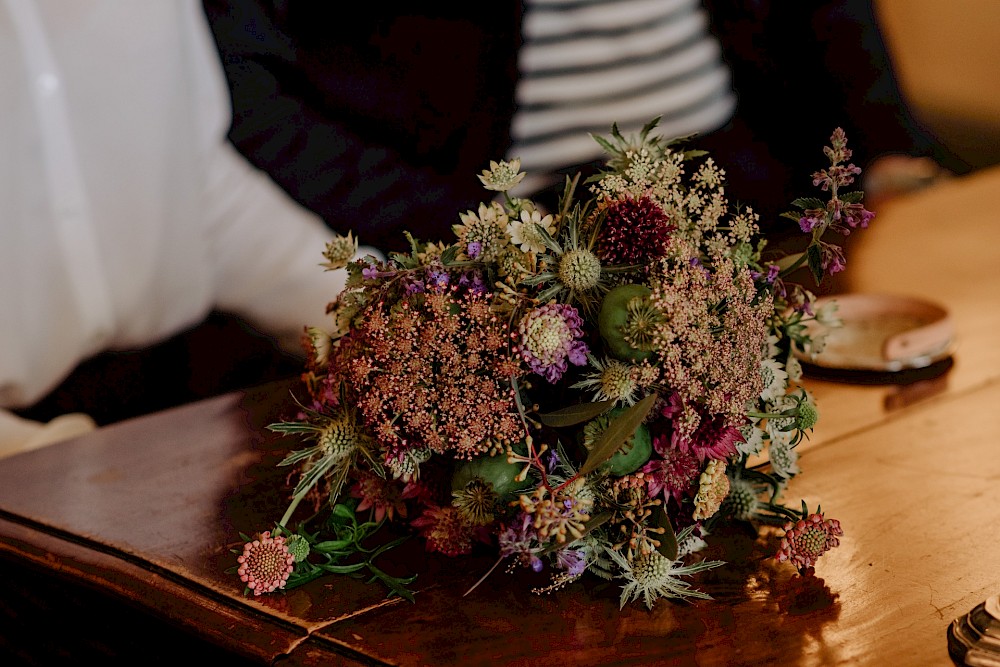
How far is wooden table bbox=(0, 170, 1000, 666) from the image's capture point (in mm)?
590

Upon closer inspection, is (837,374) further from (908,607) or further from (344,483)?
(344,483)

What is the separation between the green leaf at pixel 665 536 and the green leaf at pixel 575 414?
0.25 feet

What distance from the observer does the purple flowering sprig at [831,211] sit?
63 cm

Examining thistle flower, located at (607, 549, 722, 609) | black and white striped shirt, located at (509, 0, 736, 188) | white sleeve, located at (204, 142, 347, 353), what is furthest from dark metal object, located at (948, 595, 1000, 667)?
black and white striped shirt, located at (509, 0, 736, 188)

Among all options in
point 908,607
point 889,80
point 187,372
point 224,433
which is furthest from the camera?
point 889,80

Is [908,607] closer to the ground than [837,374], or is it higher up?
higher up

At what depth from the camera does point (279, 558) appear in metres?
0.66

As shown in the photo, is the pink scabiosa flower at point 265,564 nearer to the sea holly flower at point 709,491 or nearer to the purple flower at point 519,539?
the purple flower at point 519,539

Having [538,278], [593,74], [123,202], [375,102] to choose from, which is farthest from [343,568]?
[593,74]

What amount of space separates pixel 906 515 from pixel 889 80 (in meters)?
1.76

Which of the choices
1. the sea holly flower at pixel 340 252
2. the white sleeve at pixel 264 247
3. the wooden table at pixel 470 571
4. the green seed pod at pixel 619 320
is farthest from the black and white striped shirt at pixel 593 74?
the green seed pod at pixel 619 320

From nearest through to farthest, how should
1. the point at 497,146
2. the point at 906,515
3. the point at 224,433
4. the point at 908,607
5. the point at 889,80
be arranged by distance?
Answer: 1. the point at 908,607
2. the point at 906,515
3. the point at 224,433
4. the point at 497,146
5. the point at 889,80

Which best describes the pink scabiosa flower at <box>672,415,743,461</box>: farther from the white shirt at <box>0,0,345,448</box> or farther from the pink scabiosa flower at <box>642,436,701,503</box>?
the white shirt at <box>0,0,345,448</box>

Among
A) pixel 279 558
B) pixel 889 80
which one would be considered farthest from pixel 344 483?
pixel 889 80
